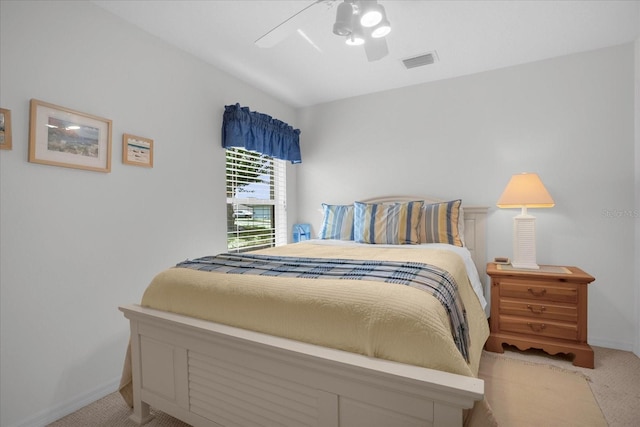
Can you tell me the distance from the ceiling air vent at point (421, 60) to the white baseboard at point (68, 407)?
3182 millimetres

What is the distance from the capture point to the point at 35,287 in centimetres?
159

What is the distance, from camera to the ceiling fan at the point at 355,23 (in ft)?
4.80

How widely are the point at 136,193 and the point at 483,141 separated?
113 inches

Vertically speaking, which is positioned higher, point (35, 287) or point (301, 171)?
point (301, 171)

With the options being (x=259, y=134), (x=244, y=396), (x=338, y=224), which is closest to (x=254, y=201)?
(x=259, y=134)

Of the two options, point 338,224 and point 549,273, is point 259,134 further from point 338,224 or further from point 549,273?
point 549,273

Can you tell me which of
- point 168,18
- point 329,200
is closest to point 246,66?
point 168,18

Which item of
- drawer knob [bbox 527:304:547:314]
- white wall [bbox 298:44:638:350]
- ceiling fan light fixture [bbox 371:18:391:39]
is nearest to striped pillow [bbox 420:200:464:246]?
white wall [bbox 298:44:638:350]

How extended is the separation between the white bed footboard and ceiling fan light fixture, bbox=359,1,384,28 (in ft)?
4.90

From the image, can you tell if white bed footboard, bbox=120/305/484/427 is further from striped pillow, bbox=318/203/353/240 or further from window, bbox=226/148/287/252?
striped pillow, bbox=318/203/353/240

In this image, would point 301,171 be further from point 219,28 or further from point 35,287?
point 35,287

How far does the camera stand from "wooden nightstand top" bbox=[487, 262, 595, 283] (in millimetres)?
2035

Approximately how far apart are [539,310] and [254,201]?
2.56 meters

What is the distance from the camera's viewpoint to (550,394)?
5.62 ft
